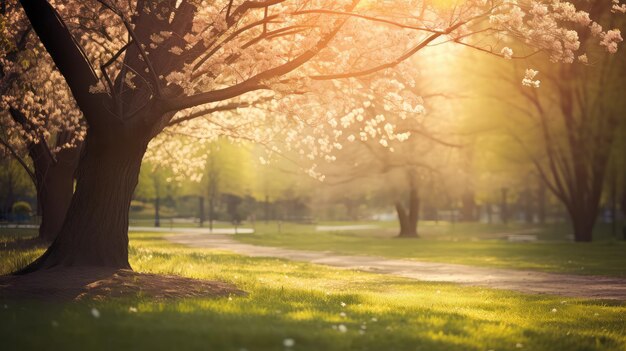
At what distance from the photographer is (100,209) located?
41.7ft

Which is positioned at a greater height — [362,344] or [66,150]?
[66,150]

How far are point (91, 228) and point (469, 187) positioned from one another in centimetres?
3724

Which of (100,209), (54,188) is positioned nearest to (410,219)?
(54,188)

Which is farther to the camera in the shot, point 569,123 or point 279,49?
point 569,123

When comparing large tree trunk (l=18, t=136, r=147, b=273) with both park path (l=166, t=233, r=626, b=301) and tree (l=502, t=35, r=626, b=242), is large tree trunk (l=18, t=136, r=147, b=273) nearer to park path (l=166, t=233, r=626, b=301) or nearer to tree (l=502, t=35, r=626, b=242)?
park path (l=166, t=233, r=626, b=301)

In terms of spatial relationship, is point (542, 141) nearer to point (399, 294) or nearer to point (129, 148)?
point (399, 294)

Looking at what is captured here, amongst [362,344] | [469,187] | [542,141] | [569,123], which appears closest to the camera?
[362,344]

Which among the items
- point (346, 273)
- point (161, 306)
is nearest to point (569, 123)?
point (346, 273)

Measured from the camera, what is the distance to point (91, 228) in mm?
12609

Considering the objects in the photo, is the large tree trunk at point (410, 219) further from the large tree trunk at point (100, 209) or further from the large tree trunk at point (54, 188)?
the large tree trunk at point (100, 209)

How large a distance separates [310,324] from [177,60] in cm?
692

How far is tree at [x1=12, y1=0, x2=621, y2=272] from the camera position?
1165cm

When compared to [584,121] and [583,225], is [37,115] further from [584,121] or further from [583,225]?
[583,225]

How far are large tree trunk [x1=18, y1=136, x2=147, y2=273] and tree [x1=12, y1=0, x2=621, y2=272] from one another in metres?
0.02
